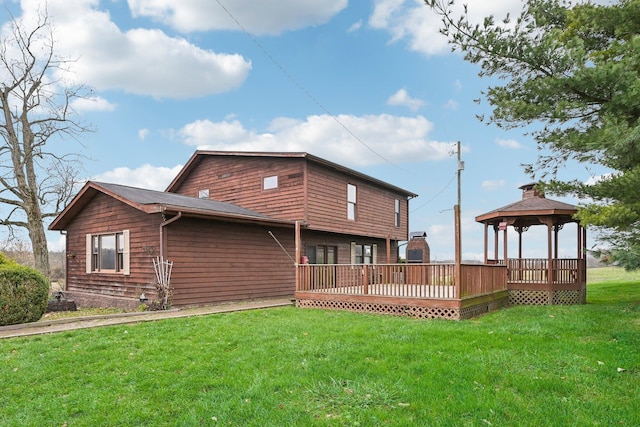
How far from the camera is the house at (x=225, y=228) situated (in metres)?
12.1

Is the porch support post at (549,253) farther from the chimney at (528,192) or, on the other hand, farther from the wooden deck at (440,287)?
the chimney at (528,192)

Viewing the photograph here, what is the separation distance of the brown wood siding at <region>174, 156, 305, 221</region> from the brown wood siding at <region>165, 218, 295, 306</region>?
4.09ft

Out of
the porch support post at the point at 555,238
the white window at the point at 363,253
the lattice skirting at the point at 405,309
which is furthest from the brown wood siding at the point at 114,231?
the porch support post at the point at 555,238

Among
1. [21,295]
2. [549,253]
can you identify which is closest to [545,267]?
[549,253]

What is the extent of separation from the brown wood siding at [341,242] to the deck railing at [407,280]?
3945 mm

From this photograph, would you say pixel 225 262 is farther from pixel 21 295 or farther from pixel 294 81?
pixel 294 81

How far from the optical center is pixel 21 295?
29.6 ft

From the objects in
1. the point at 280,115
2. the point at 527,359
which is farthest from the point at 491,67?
the point at 280,115

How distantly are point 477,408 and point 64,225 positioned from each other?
54.4ft

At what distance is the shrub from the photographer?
28.7 ft

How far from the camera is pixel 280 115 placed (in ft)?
55.0

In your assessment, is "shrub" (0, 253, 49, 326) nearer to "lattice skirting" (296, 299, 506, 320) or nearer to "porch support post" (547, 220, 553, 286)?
"lattice skirting" (296, 299, 506, 320)

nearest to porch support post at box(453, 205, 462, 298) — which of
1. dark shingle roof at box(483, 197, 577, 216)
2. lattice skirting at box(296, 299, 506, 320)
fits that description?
lattice skirting at box(296, 299, 506, 320)

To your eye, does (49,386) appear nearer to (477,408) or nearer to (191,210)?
(477,408)
